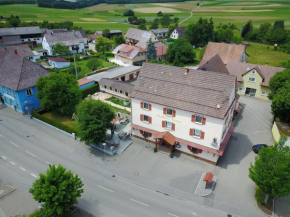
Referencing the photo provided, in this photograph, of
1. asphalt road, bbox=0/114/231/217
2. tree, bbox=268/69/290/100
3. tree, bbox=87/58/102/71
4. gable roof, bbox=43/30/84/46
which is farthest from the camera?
gable roof, bbox=43/30/84/46

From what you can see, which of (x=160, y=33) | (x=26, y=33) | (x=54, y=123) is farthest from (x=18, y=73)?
(x=160, y=33)

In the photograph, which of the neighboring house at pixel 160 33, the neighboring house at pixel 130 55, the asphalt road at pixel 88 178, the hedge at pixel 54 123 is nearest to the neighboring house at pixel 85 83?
the hedge at pixel 54 123

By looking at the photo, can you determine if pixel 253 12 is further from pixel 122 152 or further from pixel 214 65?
pixel 122 152

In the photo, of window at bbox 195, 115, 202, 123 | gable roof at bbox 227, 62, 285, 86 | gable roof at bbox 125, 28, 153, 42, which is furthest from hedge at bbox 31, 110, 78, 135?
gable roof at bbox 125, 28, 153, 42

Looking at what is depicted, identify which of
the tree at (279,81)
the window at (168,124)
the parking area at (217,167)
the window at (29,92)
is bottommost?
the parking area at (217,167)

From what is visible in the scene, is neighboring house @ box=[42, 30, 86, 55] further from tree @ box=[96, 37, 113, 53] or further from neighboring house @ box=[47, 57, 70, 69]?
neighboring house @ box=[47, 57, 70, 69]

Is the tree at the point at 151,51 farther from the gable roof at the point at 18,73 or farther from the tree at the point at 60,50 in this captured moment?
the gable roof at the point at 18,73

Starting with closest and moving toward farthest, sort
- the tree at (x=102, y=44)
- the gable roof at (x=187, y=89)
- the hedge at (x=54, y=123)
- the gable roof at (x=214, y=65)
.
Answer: the gable roof at (x=187, y=89)
the hedge at (x=54, y=123)
the gable roof at (x=214, y=65)
the tree at (x=102, y=44)
